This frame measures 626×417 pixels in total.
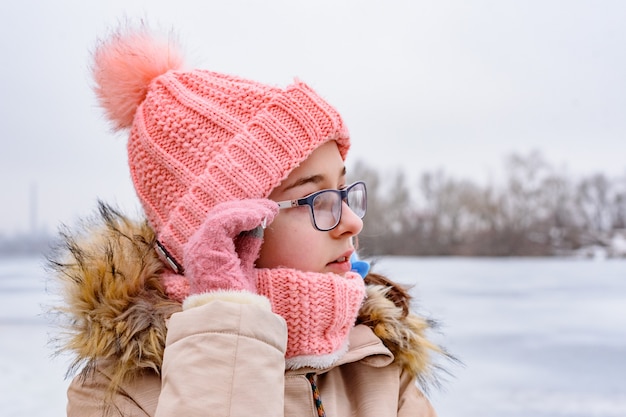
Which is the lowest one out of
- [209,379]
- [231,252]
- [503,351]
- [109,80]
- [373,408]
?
[503,351]

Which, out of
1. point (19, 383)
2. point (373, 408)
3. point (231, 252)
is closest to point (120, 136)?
point (231, 252)

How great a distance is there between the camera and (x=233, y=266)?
1.03 meters

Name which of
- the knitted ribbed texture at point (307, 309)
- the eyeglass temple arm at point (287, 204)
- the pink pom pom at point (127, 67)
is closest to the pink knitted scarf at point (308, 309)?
the knitted ribbed texture at point (307, 309)

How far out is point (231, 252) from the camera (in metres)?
1.04

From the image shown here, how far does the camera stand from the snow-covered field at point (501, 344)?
2.37 metres

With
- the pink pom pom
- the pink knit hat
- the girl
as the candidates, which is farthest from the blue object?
the pink pom pom

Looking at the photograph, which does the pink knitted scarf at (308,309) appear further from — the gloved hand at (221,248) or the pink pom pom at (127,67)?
the pink pom pom at (127,67)

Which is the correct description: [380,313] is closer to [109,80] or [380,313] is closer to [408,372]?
[408,372]

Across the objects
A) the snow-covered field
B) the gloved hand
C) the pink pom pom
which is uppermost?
the pink pom pom

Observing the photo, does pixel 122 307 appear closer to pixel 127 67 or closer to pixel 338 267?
pixel 338 267

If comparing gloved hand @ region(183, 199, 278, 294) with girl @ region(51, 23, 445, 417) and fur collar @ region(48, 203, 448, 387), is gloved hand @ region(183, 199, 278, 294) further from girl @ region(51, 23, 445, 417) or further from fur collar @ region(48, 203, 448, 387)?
fur collar @ region(48, 203, 448, 387)

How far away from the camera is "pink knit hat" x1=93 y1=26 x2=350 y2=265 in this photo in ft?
3.67

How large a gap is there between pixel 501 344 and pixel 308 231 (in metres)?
2.57

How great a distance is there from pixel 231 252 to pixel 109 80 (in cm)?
55
